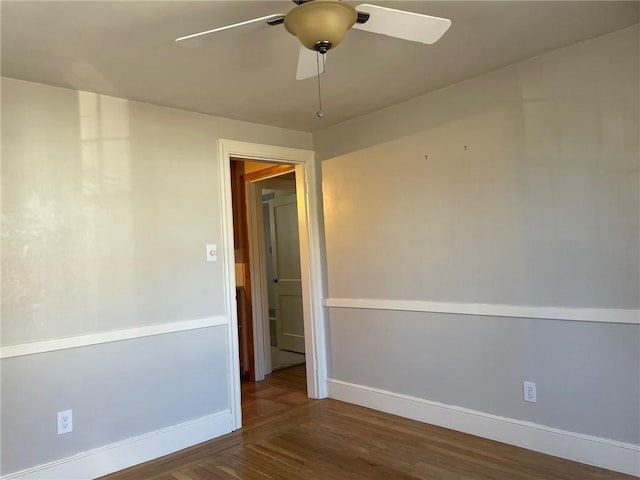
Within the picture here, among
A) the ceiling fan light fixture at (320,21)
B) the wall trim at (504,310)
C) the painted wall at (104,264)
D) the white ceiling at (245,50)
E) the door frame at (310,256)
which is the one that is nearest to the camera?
the ceiling fan light fixture at (320,21)

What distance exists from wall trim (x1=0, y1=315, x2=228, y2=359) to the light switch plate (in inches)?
16.5

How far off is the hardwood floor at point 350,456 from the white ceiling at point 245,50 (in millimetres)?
2287

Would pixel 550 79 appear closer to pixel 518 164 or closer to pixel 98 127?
pixel 518 164

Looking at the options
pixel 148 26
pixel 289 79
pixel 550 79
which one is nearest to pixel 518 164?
pixel 550 79

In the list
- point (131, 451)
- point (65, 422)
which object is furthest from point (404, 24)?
point (131, 451)

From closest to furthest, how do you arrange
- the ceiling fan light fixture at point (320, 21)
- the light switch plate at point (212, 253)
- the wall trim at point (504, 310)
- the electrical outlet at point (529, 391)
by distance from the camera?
the ceiling fan light fixture at point (320, 21), the wall trim at point (504, 310), the electrical outlet at point (529, 391), the light switch plate at point (212, 253)

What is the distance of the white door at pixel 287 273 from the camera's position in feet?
18.7

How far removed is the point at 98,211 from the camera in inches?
109

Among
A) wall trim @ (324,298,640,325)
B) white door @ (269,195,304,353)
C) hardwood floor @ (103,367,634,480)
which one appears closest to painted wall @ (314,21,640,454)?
wall trim @ (324,298,640,325)

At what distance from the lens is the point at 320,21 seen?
1604 millimetres

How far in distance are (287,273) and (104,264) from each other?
10.6 ft

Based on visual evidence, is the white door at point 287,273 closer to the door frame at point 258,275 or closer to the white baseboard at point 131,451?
the door frame at point 258,275

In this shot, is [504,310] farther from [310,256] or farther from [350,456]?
[310,256]

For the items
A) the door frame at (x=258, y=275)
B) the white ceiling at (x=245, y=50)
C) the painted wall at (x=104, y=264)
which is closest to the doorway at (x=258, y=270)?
the door frame at (x=258, y=275)
